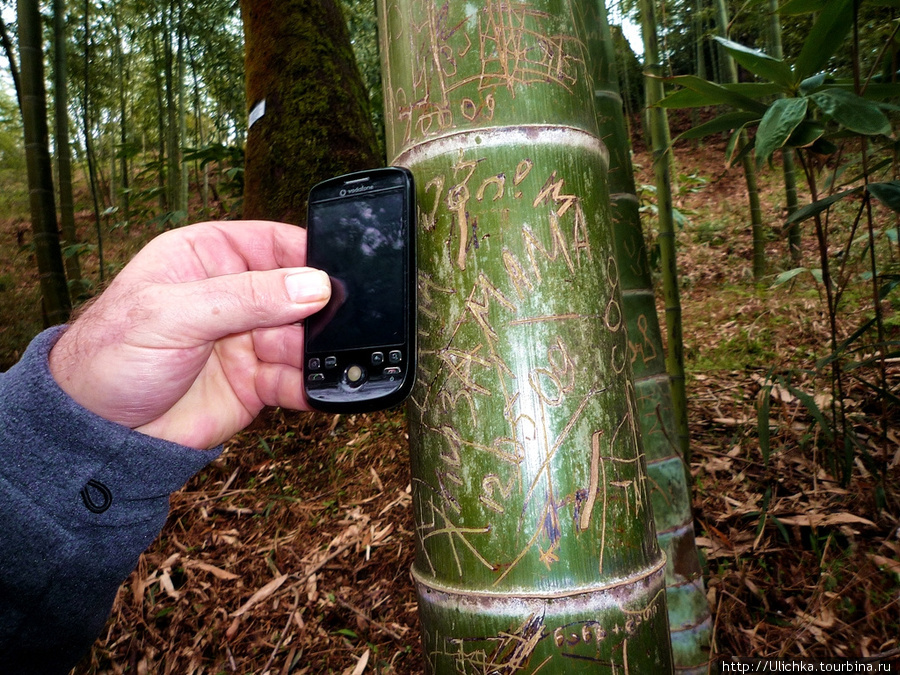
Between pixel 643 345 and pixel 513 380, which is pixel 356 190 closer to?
pixel 513 380

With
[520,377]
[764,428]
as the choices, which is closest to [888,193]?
[764,428]

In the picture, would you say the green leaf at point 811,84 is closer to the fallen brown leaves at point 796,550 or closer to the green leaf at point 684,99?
the green leaf at point 684,99

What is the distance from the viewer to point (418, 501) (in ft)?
2.87

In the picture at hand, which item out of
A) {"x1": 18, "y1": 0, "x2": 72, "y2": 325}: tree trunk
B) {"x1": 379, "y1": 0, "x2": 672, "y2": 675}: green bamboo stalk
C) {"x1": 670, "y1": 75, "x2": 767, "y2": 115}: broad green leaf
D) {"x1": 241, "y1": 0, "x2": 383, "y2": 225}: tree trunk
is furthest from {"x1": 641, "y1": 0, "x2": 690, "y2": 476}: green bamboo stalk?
{"x1": 18, "y1": 0, "x2": 72, "y2": 325}: tree trunk

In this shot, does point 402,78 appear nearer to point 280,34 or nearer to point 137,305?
point 137,305

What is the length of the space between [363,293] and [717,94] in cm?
108

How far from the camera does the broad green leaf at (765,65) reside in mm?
1405

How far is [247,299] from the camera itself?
3.36ft

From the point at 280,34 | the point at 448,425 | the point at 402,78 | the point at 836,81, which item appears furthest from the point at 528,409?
the point at 280,34

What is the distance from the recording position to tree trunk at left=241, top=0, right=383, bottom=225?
3.24 m

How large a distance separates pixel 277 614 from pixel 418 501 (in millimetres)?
1480

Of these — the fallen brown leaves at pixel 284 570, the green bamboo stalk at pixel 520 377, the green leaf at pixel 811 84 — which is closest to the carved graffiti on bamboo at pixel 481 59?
the green bamboo stalk at pixel 520 377

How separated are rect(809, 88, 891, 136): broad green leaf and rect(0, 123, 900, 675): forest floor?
0.94 meters

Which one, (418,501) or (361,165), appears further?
(361,165)
